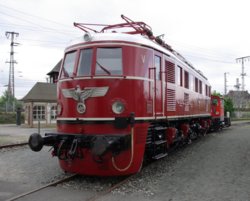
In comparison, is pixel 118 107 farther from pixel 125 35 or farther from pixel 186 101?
pixel 186 101

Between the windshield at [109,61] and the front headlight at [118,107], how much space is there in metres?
0.71

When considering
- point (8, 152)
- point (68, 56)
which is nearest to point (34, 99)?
point (8, 152)

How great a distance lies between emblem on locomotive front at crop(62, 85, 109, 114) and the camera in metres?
7.29

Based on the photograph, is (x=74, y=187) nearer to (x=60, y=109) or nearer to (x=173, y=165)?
(x=60, y=109)

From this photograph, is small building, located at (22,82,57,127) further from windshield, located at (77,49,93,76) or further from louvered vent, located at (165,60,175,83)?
windshield, located at (77,49,93,76)

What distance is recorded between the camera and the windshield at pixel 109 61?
7.52 m

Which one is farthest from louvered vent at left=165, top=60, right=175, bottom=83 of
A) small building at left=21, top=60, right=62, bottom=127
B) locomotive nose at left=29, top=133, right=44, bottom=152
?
small building at left=21, top=60, right=62, bottom=127

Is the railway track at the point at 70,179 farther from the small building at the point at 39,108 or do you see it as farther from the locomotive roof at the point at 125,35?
the small building at the point at 39,108

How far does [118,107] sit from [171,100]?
2.87 m

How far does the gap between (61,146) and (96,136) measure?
3.08ft

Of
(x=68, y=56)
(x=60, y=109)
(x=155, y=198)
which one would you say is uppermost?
(x=68, y=56)

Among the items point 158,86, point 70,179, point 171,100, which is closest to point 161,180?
point 70,179

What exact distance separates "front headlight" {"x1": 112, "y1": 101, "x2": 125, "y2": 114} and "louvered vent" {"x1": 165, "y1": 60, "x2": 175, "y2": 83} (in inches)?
103

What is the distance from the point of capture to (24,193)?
21.4ft
